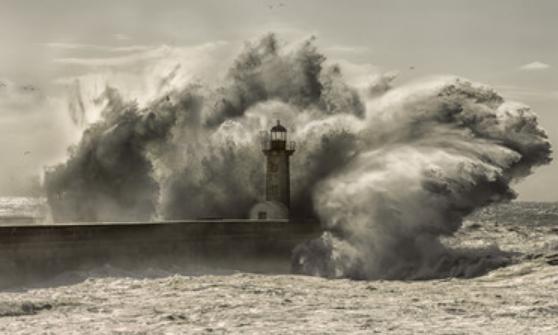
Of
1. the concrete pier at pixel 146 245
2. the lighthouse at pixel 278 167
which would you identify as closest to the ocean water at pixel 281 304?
the concrete pier at pixel 146 245

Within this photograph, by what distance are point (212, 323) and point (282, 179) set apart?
14075 millimetres

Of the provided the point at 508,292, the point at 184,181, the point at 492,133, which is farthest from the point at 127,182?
the point at 508,292

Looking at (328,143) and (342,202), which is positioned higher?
(328,143)

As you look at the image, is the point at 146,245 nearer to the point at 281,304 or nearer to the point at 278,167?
the point at 281,304

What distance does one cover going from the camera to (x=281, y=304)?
12.5 metres

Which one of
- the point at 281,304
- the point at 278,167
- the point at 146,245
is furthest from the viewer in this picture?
the point at 278,167

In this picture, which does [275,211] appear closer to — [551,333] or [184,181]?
[184,181]

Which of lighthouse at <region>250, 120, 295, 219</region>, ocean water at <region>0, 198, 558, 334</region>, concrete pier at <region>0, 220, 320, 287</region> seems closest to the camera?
ocean water at <region>0, 198, 558, 334</region>

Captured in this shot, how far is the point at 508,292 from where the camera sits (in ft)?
44.1

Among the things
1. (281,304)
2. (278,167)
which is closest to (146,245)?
(281,304)

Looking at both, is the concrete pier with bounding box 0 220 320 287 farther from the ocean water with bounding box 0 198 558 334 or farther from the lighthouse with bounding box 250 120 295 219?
the lighthouse with bounding box 250 120 295 219

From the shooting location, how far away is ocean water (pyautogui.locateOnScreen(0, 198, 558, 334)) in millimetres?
10500

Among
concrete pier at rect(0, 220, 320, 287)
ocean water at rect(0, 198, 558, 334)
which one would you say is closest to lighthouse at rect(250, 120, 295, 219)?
concrete pier at rect(0, 220, 320, 287)

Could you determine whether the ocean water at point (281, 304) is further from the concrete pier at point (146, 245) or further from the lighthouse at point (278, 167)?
the lighthouse at point (278, 167)
